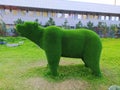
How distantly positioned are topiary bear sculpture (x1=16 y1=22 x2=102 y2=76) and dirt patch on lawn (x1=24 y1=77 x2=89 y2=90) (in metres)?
0.44

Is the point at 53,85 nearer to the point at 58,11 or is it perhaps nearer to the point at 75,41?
the point at 75,41

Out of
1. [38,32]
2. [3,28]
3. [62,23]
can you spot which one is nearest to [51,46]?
[38,32]

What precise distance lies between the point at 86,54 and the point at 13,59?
3315 millimetres

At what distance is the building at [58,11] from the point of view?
29859mm

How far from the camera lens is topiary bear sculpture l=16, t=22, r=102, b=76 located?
827 cm

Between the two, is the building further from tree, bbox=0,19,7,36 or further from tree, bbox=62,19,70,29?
tree, bbox=0,19,7,36

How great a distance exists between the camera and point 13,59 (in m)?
10.8

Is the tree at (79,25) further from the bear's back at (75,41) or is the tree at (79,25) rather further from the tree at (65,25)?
the bear's back at (75,41)

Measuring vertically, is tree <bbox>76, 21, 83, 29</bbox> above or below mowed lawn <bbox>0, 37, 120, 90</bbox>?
below

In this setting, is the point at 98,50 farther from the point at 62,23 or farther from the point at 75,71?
the point at 62,23

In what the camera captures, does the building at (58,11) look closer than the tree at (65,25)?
Yes

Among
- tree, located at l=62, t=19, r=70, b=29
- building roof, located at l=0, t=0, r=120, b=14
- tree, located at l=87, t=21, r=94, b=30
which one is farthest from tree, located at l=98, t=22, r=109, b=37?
tree, located at l=62, t=19, r=70, b=29

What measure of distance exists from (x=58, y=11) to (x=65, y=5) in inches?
45.5

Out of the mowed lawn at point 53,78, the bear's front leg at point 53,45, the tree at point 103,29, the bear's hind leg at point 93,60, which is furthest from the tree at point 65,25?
the bear's front leg at point 53,45
